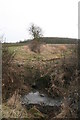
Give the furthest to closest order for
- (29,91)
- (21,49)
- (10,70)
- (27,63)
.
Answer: (21,49)
(27,63)
(29,91)
(10,70)

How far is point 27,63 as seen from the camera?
22.9 meters

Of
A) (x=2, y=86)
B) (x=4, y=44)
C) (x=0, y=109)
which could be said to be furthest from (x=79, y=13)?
(x=0, y=109)

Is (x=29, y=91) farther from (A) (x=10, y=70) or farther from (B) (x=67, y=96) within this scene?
(B) (x=67, y=96)

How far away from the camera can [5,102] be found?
12.8 meters

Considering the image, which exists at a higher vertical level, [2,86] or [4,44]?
[4,44]

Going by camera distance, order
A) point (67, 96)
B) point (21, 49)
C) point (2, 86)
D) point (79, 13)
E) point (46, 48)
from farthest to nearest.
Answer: point (46, 48) → point (21, 49) → point (79, 13) → point (2, 86) → point (67, 96)

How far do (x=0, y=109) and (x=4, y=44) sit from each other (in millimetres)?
6127

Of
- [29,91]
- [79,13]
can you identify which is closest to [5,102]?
[29,91]

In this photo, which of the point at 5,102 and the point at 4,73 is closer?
the point at 5,102

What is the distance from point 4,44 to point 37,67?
5982mm

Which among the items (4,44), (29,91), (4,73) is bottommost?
(29,91)

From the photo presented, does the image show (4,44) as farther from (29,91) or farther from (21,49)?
(21,49)

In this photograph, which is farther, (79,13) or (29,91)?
(29,91)

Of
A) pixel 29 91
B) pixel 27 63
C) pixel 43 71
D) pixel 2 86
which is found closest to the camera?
pixel 2 86
